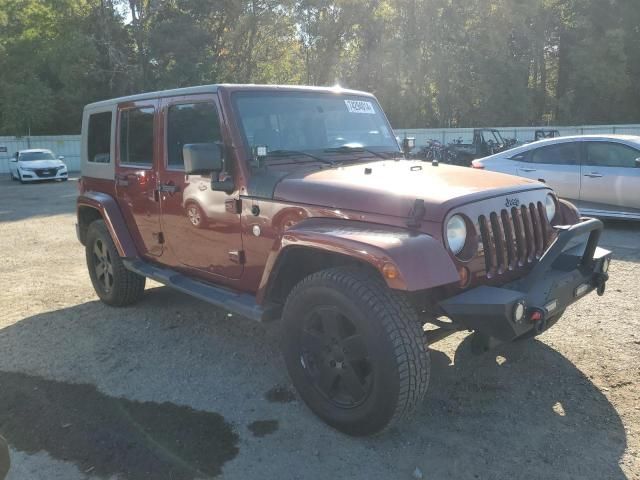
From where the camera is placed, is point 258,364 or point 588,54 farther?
point 588,54

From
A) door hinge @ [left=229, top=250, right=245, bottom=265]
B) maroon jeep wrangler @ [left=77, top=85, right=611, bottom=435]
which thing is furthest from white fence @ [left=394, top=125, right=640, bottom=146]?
door hinge @ [left=229, top=250, right=245, bottom=265]

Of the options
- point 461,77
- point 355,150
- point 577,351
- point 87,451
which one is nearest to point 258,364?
point 87,451

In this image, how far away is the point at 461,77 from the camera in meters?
38.6

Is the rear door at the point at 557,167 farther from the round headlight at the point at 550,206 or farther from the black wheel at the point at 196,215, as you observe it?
the black wheel at the point at 196,215

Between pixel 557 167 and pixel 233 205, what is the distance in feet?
23.2

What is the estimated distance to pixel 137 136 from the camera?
495 cm

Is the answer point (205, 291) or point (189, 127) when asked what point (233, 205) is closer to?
point (205, 291)

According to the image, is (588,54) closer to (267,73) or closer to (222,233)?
(267,73)

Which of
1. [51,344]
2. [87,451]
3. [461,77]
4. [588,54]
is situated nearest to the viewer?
[87,451]

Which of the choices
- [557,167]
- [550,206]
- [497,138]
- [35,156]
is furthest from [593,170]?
[35,156]

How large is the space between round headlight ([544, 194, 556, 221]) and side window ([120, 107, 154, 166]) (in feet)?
10.3

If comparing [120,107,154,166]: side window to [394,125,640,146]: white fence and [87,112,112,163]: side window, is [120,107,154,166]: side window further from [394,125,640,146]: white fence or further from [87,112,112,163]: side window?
[394,125,640,146]: white fence

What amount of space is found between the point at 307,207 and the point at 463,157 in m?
20.5

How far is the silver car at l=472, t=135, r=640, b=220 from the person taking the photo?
28.2 ft
